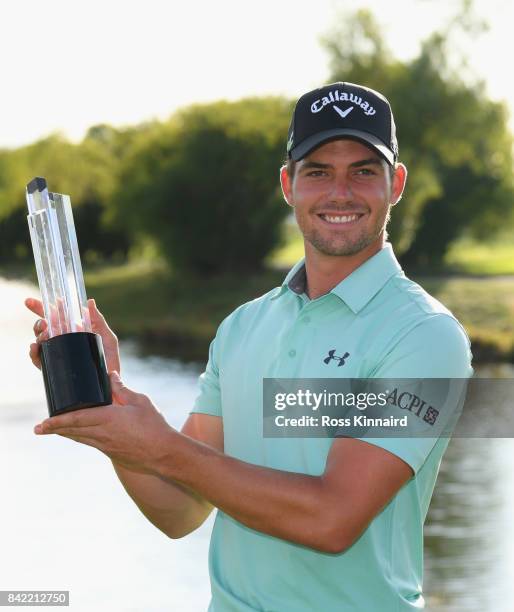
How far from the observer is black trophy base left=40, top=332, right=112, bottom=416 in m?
1.86

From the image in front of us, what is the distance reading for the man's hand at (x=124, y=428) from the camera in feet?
6.03

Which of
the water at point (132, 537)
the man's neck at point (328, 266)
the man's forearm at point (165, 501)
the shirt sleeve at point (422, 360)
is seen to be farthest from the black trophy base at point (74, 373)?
the water at point (132, 537)

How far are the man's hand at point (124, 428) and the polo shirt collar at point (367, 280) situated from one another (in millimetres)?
547

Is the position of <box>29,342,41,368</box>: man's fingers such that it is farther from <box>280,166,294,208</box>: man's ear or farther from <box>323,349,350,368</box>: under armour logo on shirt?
<box>280,166,294,208</box>: man's ear

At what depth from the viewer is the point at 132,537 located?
36.6 ft

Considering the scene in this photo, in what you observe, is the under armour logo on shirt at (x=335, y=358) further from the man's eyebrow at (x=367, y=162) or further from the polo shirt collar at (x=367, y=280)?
the man's eyebrow at (x=367, y=162)

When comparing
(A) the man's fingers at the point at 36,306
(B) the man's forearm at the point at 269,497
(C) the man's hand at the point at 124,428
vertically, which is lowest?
(B) the man's forearm at the point at 269,497

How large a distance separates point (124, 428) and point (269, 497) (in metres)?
0.29

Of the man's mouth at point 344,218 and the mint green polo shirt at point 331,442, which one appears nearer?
the mint green polo shirt at point 331,442

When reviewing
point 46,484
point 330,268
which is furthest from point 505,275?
point 330,268

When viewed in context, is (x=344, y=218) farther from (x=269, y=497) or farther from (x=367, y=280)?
(x=269, y=497)

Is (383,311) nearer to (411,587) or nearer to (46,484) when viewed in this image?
(411,587)

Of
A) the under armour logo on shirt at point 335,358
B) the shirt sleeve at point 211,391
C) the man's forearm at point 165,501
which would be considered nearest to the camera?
the under armour logo on shirt at point 335,358

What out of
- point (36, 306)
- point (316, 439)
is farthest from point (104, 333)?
point (316, 439)
